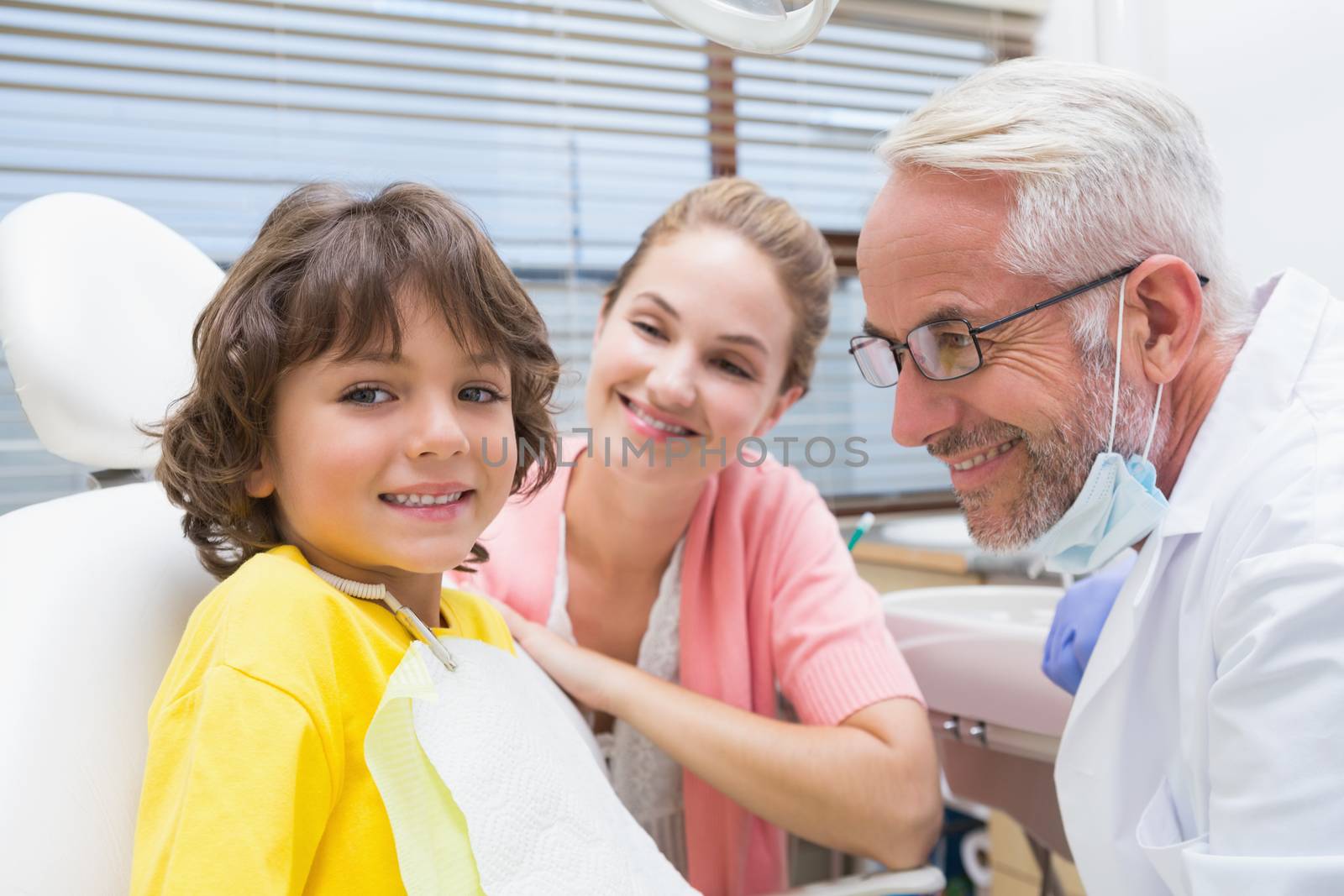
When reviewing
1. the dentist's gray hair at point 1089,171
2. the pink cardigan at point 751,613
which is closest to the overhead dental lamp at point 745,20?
the dentist's gray hair at point 1089,171

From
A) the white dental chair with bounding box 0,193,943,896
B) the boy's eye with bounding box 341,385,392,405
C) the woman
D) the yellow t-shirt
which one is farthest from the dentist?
the yellow t-shirt

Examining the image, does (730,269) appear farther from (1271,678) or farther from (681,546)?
(1271,678)

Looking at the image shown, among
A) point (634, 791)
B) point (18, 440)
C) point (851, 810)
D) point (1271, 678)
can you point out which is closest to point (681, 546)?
point (634, 791)

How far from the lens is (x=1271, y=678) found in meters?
0.80

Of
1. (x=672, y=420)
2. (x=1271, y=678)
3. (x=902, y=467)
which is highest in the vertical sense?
(x=672, y=420)

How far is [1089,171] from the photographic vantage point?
998mm

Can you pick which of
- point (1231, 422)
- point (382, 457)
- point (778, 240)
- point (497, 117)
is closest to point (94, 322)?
point (382, 457)

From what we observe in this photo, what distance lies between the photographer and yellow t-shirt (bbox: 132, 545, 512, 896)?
628 mm

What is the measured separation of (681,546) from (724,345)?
35 centimetres

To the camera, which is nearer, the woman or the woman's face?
the woman

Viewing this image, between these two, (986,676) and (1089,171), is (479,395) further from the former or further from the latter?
(986,676)

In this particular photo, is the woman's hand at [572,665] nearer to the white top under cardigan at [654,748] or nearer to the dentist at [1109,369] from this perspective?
the white top under cardigan at [654,748]

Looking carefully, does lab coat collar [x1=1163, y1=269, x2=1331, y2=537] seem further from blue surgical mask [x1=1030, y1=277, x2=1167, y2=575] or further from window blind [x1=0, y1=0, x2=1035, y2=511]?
window blind [x1=0, y1=0, x2=1035, y2=511]

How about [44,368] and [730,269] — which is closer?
[44,368]
